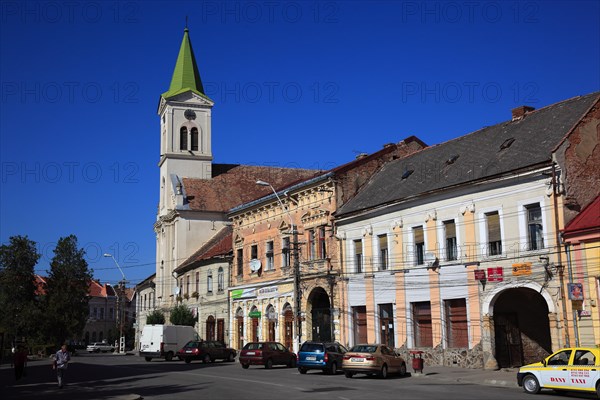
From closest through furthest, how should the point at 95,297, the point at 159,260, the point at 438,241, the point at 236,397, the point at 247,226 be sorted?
the point at 236,397
the point at 438,241
the point at 247,226
the point at 159,260
the point at 95,297

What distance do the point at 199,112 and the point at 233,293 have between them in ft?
98.9

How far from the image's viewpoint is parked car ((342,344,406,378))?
27.2 meters

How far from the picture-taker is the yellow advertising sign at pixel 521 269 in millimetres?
28469

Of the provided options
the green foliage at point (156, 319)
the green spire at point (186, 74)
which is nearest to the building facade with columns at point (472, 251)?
the green foliage at point (156, 319)

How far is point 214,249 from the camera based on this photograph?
195 ft

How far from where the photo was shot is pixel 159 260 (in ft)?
243

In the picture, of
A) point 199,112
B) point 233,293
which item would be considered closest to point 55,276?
point 199,112

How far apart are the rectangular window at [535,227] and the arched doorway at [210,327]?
33.0 metres

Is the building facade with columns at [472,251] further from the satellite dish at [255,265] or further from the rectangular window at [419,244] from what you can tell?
the satellite dish at [255,265]

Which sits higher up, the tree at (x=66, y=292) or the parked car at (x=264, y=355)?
the tree at (x=66, y=292)

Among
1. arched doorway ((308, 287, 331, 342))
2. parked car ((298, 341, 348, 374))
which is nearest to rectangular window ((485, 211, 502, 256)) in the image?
parked car ((298, 341, 348, 374))

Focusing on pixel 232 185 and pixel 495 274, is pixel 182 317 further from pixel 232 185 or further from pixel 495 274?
pixel 495 274

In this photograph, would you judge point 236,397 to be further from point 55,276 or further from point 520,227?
point 55,276

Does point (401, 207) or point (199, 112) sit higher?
point (199, 112)
